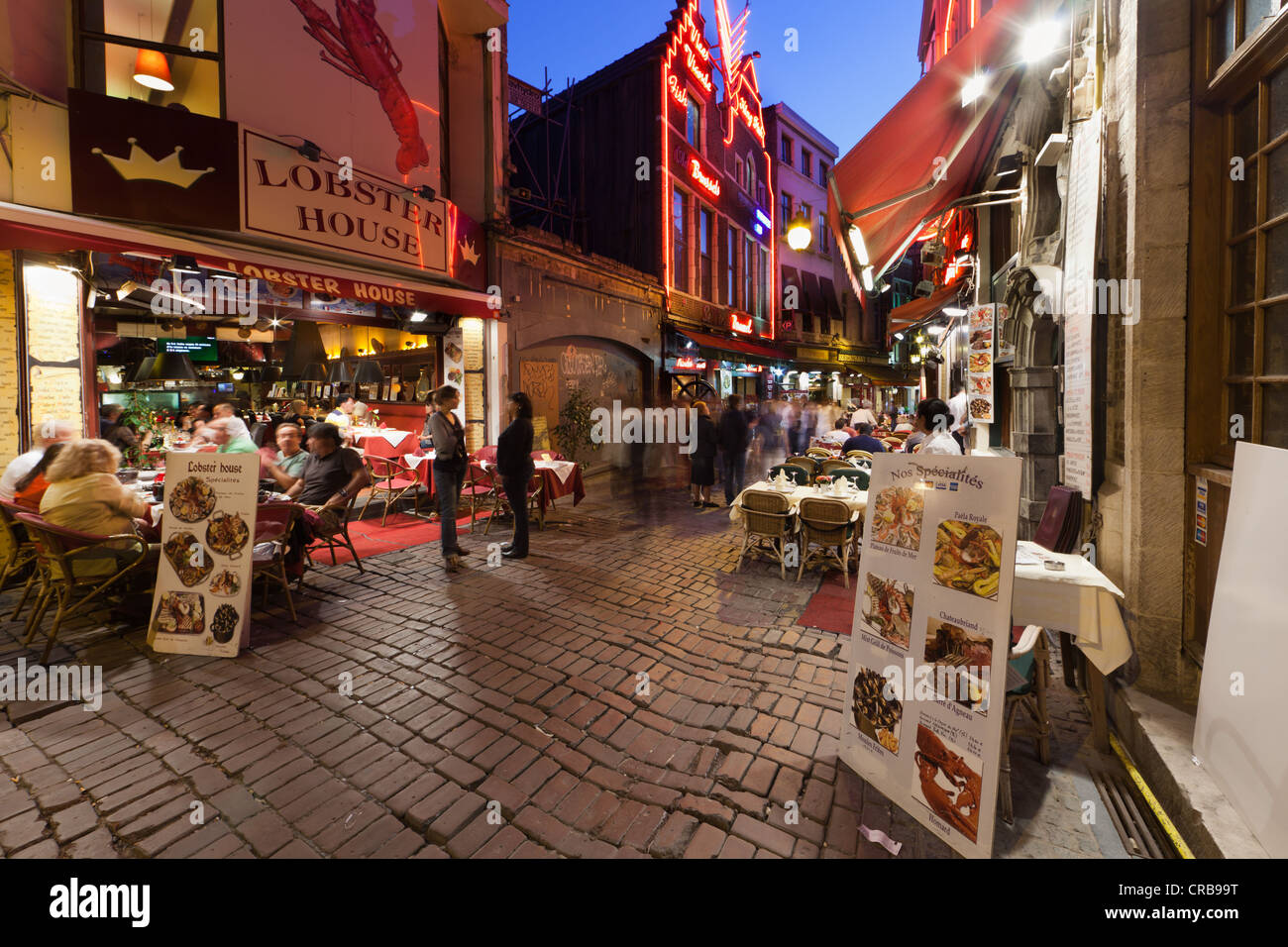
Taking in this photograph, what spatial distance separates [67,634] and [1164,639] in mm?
7946

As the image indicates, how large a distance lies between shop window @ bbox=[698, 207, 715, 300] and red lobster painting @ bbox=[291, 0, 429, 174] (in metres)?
9.48

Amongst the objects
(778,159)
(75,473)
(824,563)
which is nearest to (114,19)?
(75,473)

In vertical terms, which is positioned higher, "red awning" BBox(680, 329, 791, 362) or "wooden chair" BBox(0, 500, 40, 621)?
"red awning" BBox(680, 329, 791, 362)

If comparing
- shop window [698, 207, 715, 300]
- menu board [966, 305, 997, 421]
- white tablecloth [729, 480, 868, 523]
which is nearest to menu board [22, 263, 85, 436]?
white tablecloth [729, 480, 868, 523]

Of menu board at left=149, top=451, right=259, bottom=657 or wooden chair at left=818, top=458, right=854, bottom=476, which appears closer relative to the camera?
menu board at left=149, top=451, right=259, bottom=657

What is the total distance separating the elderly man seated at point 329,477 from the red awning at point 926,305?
974cm

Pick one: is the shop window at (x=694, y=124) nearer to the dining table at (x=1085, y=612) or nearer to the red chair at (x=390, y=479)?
the red chair at (x=390, y=479)

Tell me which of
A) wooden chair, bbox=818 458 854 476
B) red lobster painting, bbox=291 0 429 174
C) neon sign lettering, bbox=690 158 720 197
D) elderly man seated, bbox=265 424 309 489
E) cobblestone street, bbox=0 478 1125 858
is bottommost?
cobblestone street, bbox=0 478 1125 858

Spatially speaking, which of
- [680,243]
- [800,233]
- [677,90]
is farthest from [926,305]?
[677,90]

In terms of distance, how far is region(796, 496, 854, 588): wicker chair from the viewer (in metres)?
5.72

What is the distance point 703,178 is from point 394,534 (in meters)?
13.6

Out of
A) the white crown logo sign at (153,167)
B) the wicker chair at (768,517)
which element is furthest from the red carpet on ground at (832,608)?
the white crown logo sign at (153,167)

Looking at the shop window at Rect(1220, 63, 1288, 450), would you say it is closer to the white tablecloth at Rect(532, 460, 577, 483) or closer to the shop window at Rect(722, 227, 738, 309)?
the white tablecloth at Rect(532, 460, 577, 483)

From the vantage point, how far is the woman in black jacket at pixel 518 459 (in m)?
6.45
